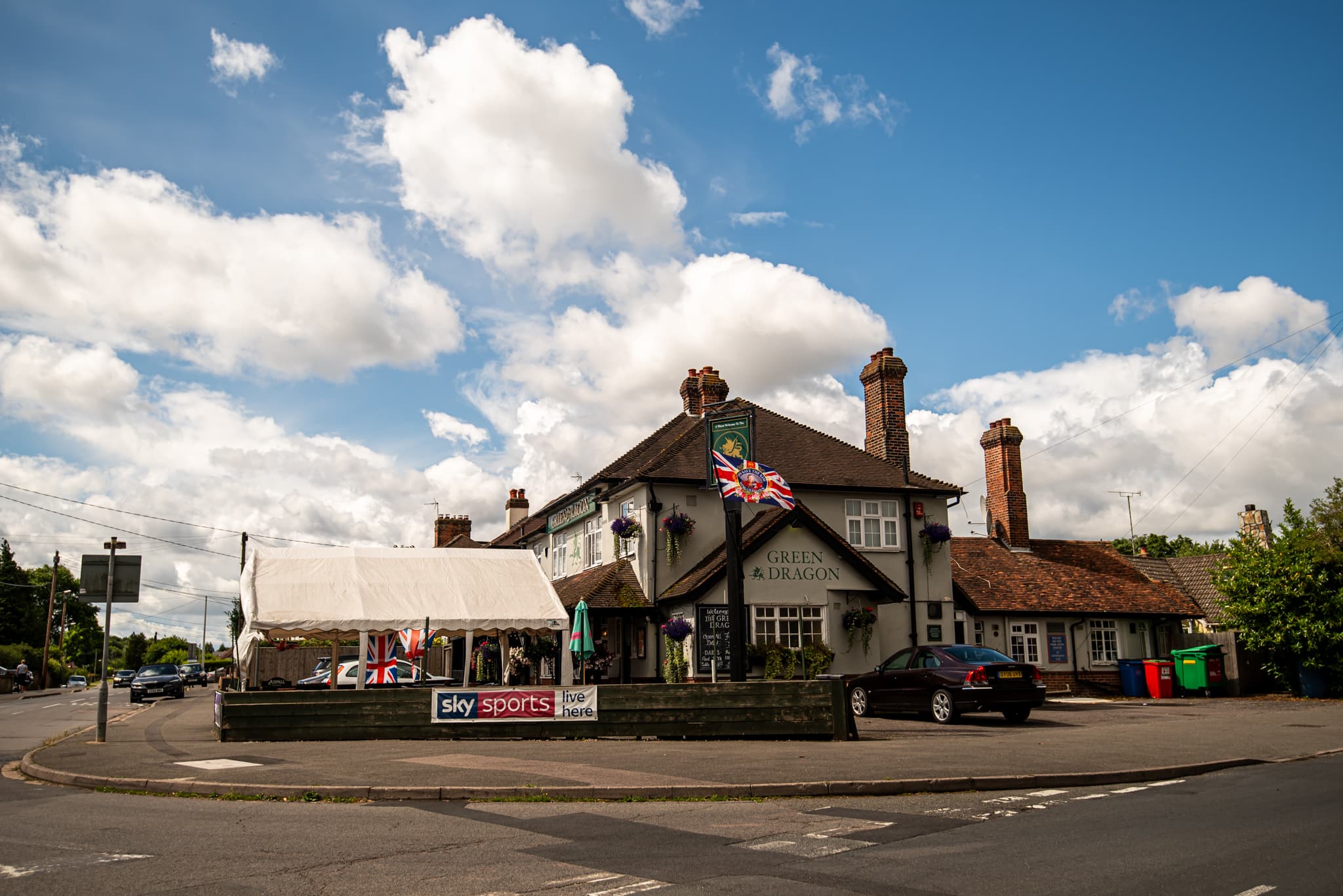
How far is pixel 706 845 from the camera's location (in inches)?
320

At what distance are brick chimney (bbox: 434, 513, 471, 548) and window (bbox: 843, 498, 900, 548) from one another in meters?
27.7

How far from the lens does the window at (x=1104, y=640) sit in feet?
108

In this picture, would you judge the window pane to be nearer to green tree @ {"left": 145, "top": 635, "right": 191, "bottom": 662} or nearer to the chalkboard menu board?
the chalkboard menu board

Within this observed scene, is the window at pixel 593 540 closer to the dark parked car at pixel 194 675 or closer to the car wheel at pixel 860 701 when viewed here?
the car wheel at pixel 860 701

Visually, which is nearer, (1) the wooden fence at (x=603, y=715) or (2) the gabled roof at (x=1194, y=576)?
(1) the wooden fence at (x=603, y=715)

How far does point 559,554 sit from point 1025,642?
52.1 ft

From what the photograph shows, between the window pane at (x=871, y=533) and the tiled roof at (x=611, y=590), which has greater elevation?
the window pane at (x=871, y=533)

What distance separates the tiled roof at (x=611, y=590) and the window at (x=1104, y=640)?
15.1 metres

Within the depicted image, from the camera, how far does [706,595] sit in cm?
2642

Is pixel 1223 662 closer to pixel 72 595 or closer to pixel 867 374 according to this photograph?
pixel 867 374

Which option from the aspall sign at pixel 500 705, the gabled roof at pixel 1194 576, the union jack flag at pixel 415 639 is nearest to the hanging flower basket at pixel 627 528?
the union jack flag at pixel 415 639

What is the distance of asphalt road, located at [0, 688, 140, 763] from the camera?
18.9m

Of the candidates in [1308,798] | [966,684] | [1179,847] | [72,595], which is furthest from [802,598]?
[72,595]

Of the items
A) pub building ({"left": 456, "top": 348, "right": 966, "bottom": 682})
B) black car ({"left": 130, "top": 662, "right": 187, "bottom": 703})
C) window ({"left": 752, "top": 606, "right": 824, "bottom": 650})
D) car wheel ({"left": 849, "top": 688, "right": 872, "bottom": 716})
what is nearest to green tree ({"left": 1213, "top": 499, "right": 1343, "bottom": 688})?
pub building ({"left": 456, "top": 348, "right": 966, "bottom": 682})
